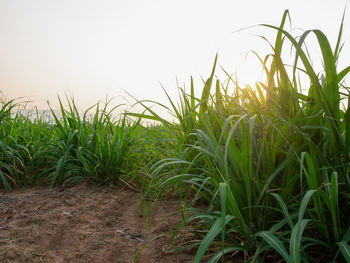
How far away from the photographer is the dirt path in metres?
1.36

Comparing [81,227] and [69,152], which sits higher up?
[69,152]

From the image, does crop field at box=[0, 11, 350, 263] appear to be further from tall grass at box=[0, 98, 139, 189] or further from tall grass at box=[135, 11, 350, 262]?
tall grass at box=[0, 98, 139, 189]

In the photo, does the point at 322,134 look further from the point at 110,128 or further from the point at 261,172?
the point at 110,128

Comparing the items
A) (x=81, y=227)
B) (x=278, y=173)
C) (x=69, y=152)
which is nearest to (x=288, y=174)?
(x=278, y=173)

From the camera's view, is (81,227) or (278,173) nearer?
(278,173)

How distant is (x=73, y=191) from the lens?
207 cm

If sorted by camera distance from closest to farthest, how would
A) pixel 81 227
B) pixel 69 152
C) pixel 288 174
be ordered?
pixel 288 174 < pixel 81 227 < pixel 69 152

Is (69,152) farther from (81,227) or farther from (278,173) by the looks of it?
(278,173)

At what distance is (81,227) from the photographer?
1.64 meters

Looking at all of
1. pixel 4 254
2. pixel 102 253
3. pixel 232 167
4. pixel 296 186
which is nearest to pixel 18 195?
pixel 4 254

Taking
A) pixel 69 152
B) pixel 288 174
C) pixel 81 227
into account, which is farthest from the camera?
pixel 69 152

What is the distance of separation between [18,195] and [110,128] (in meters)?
0.88

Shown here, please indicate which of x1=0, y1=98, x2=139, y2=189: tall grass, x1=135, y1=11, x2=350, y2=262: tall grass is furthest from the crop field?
x1=0, y1=98, x2=139, y2=189: tall grass

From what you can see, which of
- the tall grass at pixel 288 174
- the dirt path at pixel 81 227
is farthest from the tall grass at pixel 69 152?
the tall grass at pixel 288 174
